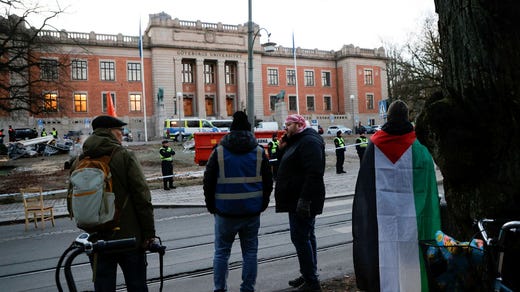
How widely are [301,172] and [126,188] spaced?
2.01m

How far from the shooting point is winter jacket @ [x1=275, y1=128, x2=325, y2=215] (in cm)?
451

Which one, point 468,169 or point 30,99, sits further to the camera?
point 30,99

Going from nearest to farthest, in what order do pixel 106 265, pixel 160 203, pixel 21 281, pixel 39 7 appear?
pixel 106 265, pixel 21 281, pixel 160 203, pixel 39 7

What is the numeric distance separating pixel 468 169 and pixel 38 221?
11.4 metres

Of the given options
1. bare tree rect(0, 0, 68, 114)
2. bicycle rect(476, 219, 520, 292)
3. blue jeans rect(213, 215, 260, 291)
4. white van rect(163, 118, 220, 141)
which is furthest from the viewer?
white van rect(163, 118, 220, 141)

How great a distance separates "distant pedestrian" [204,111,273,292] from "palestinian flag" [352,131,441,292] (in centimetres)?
107

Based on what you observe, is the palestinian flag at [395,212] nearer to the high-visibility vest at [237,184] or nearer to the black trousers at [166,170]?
the high-visibility vest at [237,184]

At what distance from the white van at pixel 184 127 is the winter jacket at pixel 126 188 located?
122 ft

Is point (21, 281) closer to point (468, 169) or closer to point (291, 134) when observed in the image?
point (291, 134)

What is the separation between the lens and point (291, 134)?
4.81 m

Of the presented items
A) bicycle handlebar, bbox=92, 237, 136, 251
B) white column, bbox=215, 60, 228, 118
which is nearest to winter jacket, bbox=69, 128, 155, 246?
bicycle handlebar, bbox=92, 237, 136, 251

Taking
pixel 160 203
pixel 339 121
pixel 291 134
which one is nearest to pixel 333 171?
pixel 160 203

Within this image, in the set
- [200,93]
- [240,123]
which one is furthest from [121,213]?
[200,93]

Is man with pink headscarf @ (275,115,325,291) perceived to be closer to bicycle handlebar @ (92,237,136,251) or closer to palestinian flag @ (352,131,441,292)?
palestinian flag @ (352,131,441,292)
